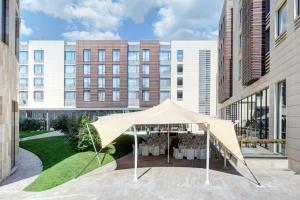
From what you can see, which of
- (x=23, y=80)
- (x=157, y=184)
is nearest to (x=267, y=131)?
(x=157, y=184)

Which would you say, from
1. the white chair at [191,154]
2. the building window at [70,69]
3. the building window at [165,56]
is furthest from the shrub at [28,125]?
the white chair at [191,154]

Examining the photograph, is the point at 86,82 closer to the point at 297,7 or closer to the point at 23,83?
the point at 23,83

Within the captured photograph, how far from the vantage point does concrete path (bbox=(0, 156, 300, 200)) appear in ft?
33.4

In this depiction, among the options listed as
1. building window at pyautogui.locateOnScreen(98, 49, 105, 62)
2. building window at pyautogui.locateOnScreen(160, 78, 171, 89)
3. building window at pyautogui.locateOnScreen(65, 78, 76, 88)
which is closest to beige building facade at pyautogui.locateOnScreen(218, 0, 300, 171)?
building window at pyautogui.locateOnScreen(160, 78, 171, 89)

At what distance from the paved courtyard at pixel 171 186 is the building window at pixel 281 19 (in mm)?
7515

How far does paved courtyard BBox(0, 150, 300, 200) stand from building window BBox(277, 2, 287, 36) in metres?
7.52

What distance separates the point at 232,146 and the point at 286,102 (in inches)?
206

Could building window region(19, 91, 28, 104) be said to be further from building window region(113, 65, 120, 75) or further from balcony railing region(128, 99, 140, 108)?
balcony railing region(128, 99, 140, 108)

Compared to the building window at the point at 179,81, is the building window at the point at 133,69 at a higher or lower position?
higher

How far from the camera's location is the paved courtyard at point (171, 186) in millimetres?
10258

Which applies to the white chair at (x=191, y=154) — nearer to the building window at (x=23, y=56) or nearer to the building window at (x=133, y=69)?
the building window at (x=133, y=69)

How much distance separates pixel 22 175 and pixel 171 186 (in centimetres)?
657

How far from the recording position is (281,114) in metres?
16.8

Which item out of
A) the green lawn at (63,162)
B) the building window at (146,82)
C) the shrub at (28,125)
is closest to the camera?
the green lawn at (63,162)
